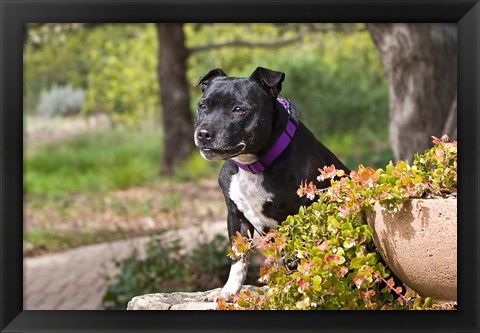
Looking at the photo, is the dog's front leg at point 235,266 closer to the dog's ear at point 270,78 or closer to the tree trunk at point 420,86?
the dog's ear at point 270,78

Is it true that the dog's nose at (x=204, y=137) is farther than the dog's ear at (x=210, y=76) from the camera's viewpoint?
No

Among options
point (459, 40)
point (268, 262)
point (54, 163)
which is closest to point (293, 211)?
point (268, 262)

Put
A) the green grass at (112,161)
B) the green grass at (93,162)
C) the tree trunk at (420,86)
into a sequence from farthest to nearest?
the green grass at (93,162) < the green grass at (112,161) < the tree trunk at (420,86)

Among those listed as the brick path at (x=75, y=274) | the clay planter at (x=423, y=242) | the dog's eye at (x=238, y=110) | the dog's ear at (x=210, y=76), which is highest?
the dog's ear at (x=210, y=76)

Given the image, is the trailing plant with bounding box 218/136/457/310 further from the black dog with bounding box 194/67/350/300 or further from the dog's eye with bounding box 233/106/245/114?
the dog's eye with bounding box 233/106/245/114

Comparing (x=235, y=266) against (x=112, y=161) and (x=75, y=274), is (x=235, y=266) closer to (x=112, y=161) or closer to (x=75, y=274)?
(x=75, y=274)

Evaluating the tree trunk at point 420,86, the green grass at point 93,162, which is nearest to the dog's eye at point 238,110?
the tree trunk at point 420,86

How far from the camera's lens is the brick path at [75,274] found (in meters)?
7.17

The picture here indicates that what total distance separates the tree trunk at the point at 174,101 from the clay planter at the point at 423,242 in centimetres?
1025

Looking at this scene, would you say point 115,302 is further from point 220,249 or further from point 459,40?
point 459,40

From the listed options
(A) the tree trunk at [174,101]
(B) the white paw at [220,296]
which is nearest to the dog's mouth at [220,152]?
(B) the white paw at [220,296]

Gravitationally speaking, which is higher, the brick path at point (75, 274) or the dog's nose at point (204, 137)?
the dog's nose at point (204, 137)
